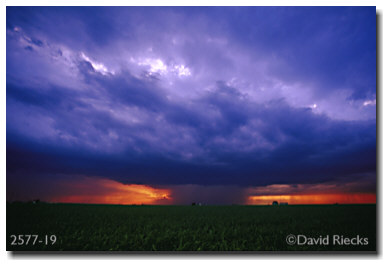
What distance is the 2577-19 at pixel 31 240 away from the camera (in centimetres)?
471

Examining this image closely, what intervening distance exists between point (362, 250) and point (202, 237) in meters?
3.90

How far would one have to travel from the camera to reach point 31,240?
16.0 ft

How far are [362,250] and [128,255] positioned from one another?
560cm

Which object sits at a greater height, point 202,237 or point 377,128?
point 377,128

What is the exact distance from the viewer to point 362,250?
4.85 meters

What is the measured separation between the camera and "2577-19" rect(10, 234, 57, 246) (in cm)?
471
